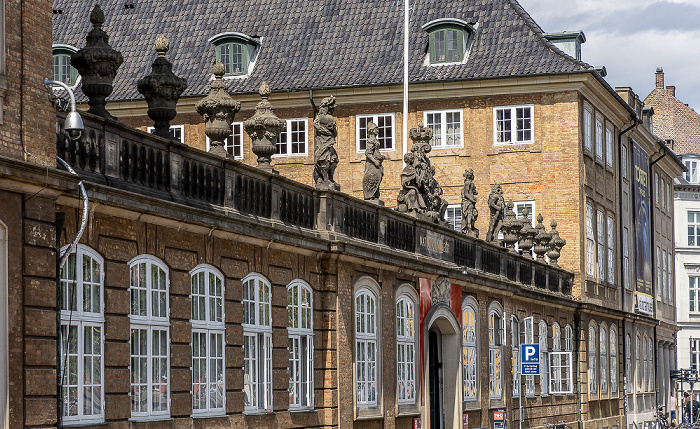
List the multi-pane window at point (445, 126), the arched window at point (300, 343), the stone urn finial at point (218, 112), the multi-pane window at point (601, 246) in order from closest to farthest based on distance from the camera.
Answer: the stone urn finial at point (218, 112)
the arched window at point (300, 343)
the multi-pane window at point (445, 126)
the multi-pane window at point (601, 246)

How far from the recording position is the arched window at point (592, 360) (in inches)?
1719

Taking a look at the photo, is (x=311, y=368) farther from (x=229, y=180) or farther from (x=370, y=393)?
(x=229, y=180)

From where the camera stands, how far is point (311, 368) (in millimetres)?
22281

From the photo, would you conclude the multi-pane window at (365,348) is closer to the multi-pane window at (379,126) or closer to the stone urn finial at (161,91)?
the stone urn finial at (161,91)

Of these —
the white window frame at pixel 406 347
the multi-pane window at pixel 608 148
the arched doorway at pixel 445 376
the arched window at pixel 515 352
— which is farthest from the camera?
the multi-pane window at pixel 608 148

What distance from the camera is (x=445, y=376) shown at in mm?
29844

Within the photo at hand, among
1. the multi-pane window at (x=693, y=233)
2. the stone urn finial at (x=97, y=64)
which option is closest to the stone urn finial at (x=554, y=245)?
the stone urn finial at (x=97, y=64)

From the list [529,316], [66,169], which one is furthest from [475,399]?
[66,169]

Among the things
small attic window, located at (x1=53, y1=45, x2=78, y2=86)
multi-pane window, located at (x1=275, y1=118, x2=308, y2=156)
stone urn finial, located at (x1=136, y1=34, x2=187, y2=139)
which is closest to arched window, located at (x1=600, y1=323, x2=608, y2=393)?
multi-pane window, located at (x1=275, y1=118, x2=308, y2=156)

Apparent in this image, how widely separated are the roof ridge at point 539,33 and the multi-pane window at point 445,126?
11.9 ft

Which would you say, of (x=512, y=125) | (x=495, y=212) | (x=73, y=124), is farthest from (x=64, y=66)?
(x=73, y=124)

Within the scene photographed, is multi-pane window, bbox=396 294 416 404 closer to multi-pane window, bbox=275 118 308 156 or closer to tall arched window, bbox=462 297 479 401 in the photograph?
tall arched window, bbox=462 297 479 401

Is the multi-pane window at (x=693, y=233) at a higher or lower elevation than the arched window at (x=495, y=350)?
higher

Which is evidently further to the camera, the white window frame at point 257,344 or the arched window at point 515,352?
the arched window at point 515,352
